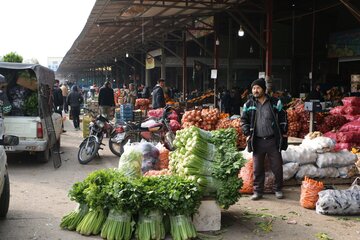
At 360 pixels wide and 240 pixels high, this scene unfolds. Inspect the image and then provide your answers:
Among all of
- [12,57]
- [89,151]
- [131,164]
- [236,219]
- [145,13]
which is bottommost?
[236,219]

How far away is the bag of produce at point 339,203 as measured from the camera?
20.6 ft

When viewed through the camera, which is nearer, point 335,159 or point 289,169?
point 289,169

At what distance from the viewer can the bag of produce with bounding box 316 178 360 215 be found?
6.29 metres

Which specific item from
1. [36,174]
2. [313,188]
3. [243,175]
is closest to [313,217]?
[313,188]

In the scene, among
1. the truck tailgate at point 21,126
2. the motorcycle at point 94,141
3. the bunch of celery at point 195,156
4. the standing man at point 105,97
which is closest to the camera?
the bunch of celery at point 195,156

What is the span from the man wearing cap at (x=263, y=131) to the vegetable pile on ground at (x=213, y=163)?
100 centimetres

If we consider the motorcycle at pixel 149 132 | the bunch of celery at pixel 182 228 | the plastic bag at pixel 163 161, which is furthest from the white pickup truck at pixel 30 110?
the bunch of celery at pixel 182 228

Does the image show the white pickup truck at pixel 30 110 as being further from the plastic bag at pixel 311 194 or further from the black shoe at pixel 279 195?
the plastic bag at pixel 311 194

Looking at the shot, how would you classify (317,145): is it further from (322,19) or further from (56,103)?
(322,19)

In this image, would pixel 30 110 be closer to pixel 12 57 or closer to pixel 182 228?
pixel 12 57

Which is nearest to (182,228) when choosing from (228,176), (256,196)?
(228,176)

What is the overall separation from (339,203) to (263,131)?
1.51m

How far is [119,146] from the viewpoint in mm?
11969

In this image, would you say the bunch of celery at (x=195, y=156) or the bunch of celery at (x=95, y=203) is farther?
the bunch of celery at (x=195, y=156)
